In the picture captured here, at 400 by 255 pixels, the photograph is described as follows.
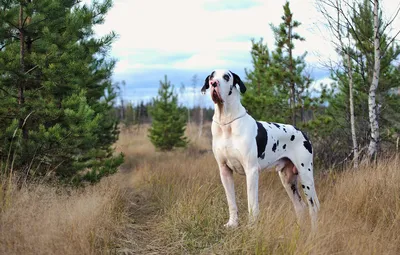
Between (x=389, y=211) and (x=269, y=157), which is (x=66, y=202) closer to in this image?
(x=269, y=157)

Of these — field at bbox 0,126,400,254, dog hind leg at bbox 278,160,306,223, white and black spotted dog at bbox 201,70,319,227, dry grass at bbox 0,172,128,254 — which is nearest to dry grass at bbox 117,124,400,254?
field at bbox 0,126,400,254

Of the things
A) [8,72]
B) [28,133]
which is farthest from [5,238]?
[8,72]

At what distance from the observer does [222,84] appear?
14.1 ft

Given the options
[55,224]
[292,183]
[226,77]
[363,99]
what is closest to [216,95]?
[226,77]

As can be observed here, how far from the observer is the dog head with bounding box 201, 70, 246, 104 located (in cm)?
425

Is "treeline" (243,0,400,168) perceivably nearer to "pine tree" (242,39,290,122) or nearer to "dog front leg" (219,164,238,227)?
"pine tree" (242,39,290,122)

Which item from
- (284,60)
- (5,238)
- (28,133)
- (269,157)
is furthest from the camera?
(284,60)

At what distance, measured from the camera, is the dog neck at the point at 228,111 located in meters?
4.41

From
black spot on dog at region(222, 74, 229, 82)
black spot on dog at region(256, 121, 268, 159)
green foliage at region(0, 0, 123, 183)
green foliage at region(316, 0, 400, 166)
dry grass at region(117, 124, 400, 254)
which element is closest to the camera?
dry grass at region(117, 124, 400, 254)

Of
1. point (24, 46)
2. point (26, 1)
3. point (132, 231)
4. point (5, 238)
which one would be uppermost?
point (26, 1)

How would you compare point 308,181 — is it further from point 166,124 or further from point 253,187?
point 166,124

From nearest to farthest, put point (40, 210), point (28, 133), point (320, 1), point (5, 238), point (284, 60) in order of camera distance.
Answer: point (5, 238) → point (40, 210) → point (28, 133) → point (320, 1) → point (284, 60)

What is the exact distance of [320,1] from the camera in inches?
327

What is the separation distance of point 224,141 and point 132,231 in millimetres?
1713
